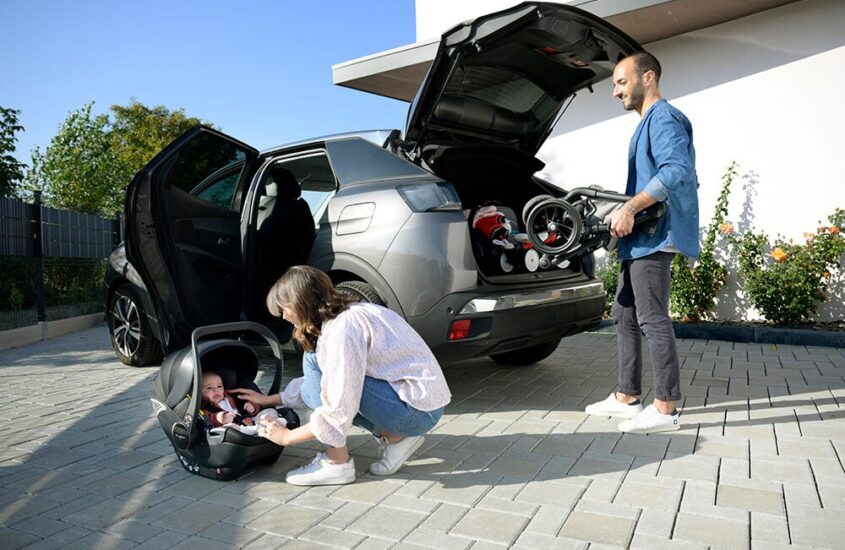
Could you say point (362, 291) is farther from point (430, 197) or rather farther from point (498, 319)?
point (498, 319)

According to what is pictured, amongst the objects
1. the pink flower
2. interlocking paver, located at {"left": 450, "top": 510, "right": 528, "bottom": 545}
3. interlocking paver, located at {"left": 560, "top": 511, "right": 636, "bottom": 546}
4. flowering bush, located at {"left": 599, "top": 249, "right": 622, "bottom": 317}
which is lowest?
interlocking paver, located at {"left": 450, "top": 510, "right": 528, "bottom": 545}

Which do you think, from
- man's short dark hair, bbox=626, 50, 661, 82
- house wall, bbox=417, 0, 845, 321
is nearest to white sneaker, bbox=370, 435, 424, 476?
man's short dark hair, bbox=626, 50, 661, 82

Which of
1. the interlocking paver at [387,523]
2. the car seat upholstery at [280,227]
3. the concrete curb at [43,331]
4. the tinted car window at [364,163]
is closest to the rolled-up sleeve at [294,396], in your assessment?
the interlocking paver at [387,523]

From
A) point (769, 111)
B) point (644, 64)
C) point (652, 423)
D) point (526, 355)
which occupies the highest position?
point (769, 111)

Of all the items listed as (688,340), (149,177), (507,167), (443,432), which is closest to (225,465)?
(443,432)

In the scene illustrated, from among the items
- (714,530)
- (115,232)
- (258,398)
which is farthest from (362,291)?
(115,232)

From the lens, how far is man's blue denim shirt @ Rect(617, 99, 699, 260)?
3.29m

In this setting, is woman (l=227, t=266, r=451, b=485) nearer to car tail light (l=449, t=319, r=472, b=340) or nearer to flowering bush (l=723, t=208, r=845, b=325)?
car tail light (l=449, t=319, r=472, b=340)

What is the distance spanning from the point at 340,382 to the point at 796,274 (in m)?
5.56

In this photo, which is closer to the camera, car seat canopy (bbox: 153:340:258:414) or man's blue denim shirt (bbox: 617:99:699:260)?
car seat canopy (bbox: 153:340:258:414)

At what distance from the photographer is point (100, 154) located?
23672mm

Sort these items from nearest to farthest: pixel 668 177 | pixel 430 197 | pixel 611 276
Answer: pixel 668 177, pixel 430 197, pixel 611 276

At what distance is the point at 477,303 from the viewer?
3578 millimetres

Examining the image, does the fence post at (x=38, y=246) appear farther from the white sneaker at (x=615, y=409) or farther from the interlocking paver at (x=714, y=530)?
the interlocking paver at (x=714, y=530)
